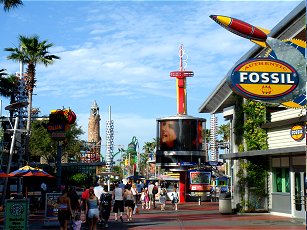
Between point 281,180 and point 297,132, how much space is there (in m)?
3.57

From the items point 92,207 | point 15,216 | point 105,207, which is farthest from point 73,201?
point 105,207

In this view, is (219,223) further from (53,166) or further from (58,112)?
(53,166)

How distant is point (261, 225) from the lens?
19.2 m

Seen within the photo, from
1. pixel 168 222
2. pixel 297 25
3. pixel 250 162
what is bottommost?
pixel 168 222

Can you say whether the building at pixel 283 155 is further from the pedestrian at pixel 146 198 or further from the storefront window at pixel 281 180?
the pedestrian at pixel 146 198

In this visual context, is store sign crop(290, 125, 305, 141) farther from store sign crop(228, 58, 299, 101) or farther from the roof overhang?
store sign crop(228, 58, 299, 101)

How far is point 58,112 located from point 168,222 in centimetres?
834

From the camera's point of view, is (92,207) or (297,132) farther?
(297,132)

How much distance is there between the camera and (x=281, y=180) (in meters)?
23.8

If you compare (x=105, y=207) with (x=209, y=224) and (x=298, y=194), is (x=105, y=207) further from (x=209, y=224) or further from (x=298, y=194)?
(x=298, y=194)

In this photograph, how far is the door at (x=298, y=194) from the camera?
2159 cm

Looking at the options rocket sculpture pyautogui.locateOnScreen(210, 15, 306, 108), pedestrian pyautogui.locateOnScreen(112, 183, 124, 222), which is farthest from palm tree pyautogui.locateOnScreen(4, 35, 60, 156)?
rocket sculpture pyautogui.locateOnScreen(210, 15, 306, 108)

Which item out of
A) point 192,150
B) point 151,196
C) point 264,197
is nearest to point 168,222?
point 264,197

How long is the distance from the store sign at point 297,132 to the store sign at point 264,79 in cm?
766
